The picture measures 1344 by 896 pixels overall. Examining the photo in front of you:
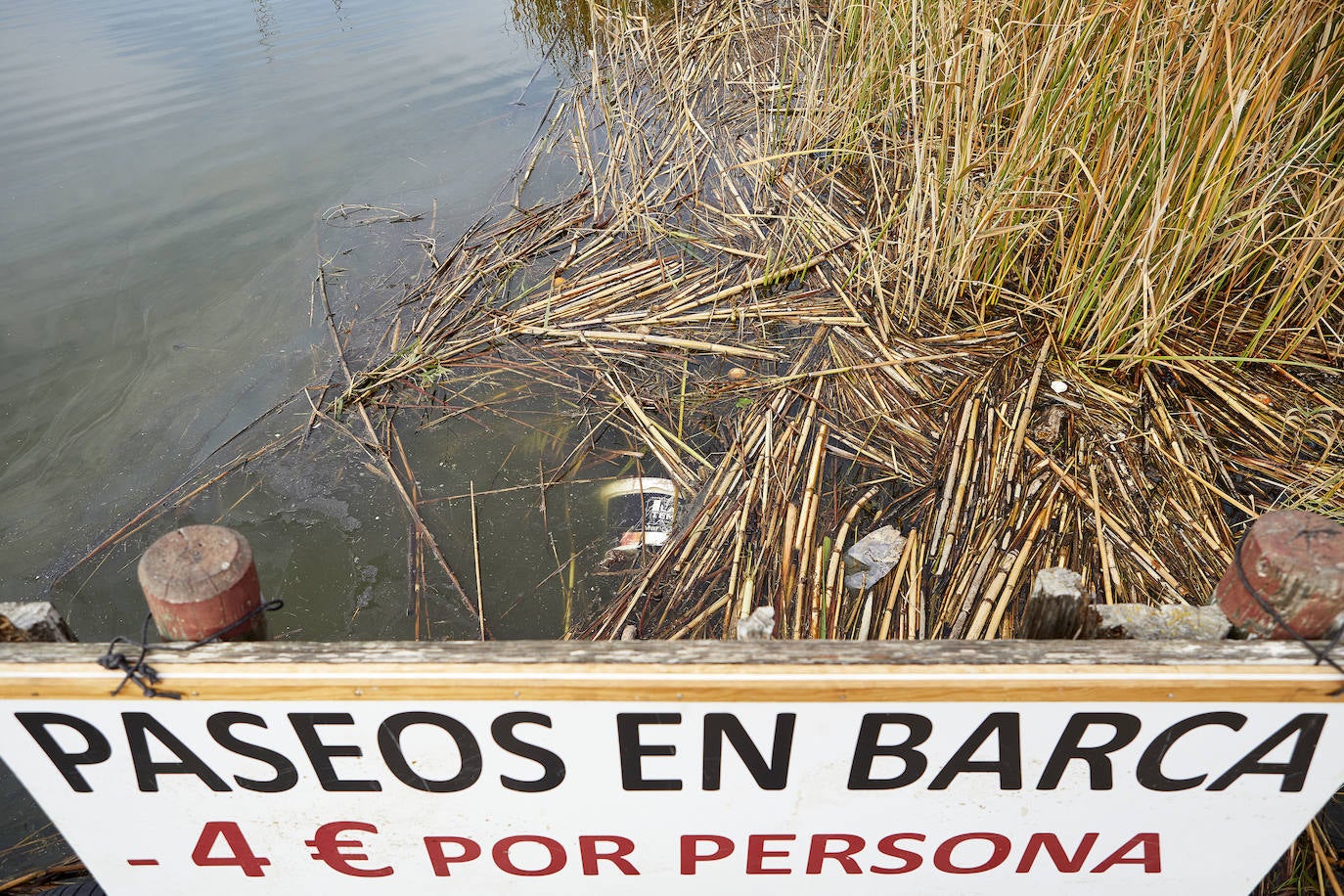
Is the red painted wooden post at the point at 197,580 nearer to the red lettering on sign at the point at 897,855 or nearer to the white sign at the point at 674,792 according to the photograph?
the white sign at the point at 674,792

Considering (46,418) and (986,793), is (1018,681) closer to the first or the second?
(986,793)

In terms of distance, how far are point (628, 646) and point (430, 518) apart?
200 centimetres

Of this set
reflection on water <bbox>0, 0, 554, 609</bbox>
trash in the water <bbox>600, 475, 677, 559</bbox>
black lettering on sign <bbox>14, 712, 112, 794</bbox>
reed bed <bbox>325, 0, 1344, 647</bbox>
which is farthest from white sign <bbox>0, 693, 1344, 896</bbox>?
reflection on water <bbox>0, 0, 554, 609</bbox>

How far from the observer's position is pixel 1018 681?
1182 millimetres

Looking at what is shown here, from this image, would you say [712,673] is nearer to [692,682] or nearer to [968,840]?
[692,682]

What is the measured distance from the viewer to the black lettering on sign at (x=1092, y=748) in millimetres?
1222

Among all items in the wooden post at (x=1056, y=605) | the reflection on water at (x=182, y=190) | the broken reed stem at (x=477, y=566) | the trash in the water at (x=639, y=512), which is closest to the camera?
the wooden post at (x=1056, y=605)

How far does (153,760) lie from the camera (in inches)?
50.3

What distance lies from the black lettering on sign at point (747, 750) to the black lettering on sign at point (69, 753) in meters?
0.96

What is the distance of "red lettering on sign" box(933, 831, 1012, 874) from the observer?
4.58 ft

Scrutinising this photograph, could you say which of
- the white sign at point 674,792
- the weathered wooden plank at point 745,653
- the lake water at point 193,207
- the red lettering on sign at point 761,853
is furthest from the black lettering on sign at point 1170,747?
the lake water at point 193,207

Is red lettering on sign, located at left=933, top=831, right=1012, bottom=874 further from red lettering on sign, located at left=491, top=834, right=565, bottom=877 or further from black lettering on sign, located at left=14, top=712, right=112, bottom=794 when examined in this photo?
black lettering on sign, located at left=14, top=712, right=112, bottom=794

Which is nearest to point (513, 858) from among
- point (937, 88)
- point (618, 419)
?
point (618, 419)

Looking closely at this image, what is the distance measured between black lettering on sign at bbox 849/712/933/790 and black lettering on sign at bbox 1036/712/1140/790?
0.68 feet
